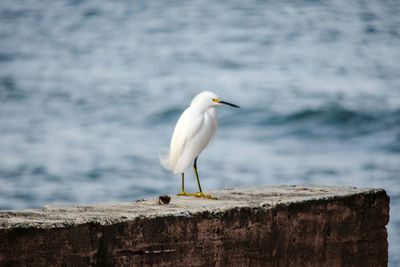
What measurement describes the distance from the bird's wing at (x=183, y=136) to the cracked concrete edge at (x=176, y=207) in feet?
0.74

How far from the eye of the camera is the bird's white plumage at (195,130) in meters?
3.62

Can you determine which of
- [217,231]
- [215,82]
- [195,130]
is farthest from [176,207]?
[215,82]

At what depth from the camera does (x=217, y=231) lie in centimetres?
301

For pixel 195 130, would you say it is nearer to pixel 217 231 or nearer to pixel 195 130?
pixel 195 130

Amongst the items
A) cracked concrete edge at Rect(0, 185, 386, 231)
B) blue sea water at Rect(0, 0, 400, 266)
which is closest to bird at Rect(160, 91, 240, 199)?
cracked concrete edge at Rect(0, 185, 386, 231)

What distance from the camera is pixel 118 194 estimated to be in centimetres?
984

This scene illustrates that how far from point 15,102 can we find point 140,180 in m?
3.97

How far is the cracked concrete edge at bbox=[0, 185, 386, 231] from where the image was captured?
2.76 metres

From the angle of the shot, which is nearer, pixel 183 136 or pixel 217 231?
pixel 217 231

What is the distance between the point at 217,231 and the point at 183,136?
70 cm

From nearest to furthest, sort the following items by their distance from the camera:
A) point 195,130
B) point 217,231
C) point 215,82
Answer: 1. point 217,231
2. point 195,130
3. point 215,82

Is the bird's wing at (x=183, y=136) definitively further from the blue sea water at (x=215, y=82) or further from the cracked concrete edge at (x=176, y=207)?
the blue sea water at (x=215, y=82)

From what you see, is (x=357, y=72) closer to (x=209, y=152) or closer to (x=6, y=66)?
(x=209, y=152)

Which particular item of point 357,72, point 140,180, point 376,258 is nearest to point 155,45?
point 357,72
